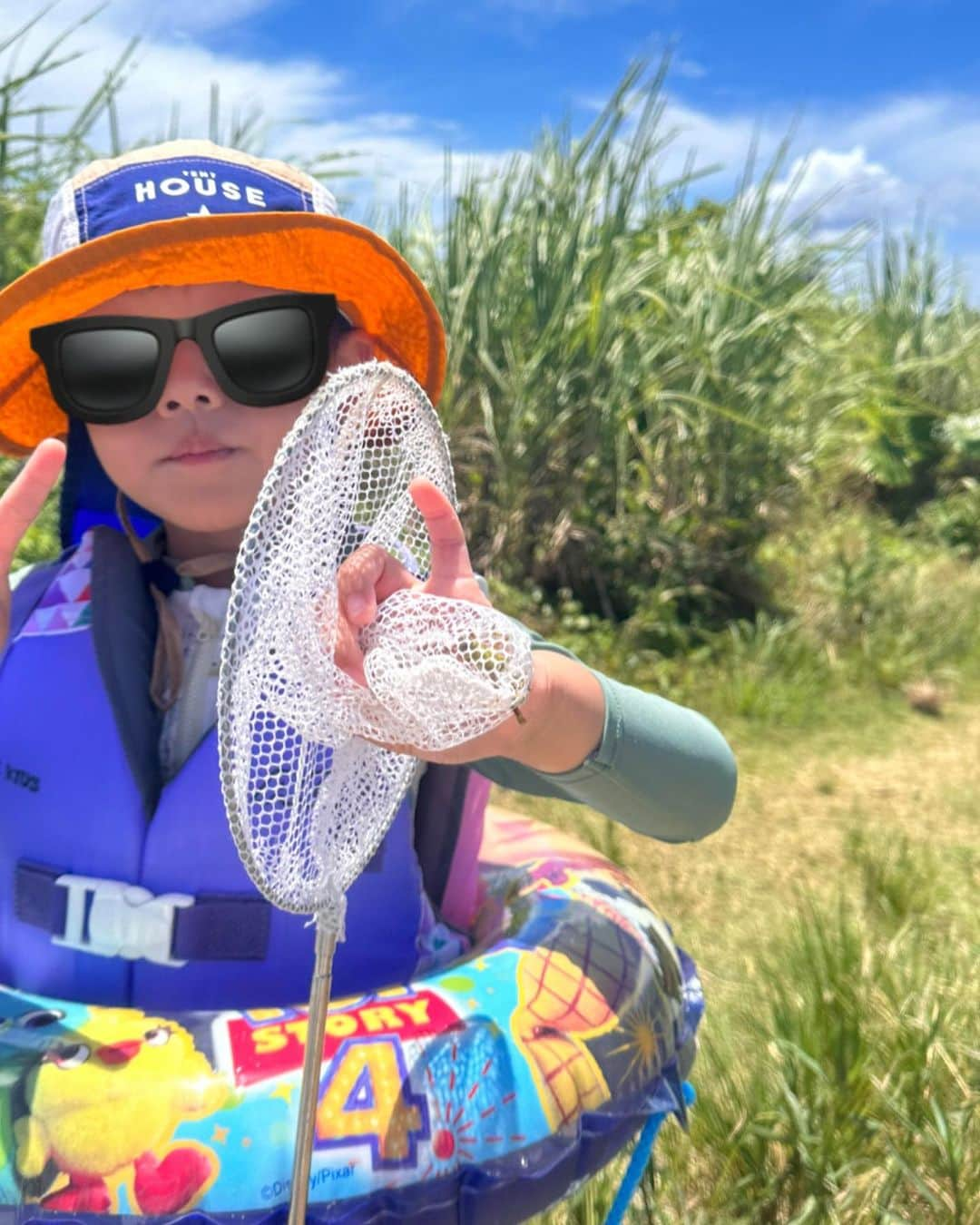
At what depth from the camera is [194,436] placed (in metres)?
1.52

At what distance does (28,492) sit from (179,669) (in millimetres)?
419

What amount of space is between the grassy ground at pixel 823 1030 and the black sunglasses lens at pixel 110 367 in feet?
4.66

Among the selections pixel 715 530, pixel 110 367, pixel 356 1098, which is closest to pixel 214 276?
pixel 110 367

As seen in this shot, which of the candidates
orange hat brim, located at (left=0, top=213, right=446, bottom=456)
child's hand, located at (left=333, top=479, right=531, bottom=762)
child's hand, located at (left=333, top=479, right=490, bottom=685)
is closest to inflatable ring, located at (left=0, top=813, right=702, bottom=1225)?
child's hand, located at (left=333, top=479, right=531, bottom=762)

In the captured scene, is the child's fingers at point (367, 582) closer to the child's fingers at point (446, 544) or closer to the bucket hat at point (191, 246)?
the child's fingers at point (446, 544)

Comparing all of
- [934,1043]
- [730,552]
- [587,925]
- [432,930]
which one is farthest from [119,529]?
[730,552]

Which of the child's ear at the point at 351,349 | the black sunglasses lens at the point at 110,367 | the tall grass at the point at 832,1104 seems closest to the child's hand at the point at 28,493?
the black sunglasses lens at the point at 110,367

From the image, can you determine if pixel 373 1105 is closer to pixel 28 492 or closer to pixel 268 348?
pixel 28 492

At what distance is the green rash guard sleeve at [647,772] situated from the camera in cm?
140

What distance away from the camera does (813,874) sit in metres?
3.70

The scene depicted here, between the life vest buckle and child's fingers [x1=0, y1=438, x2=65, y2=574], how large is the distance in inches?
16.7

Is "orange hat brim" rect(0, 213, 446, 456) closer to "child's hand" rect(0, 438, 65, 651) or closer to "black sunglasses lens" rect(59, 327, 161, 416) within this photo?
"black sunglasses lens" rect(59, 327, 161, 416)

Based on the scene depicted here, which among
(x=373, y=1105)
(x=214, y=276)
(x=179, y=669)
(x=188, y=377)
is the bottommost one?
(x=373, y=1105)

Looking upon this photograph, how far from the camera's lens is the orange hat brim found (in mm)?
1468
